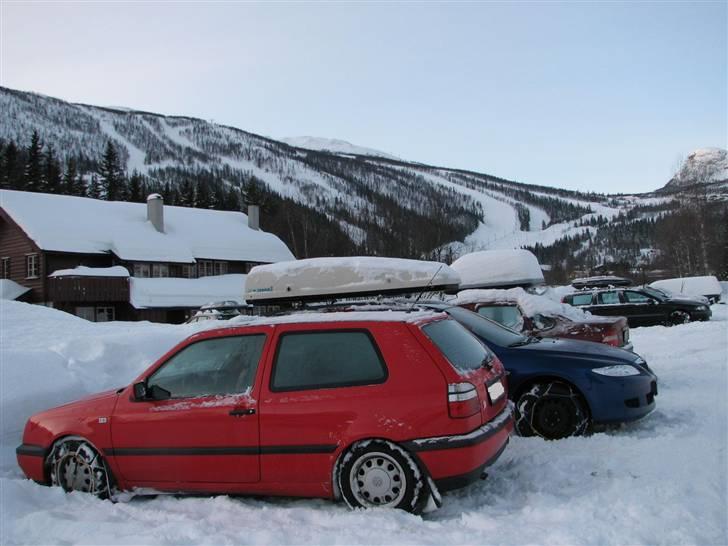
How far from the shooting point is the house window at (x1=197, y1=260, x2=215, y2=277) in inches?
1682

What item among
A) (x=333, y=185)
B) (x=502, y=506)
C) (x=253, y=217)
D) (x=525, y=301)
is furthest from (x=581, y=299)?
(x=333, y=185)

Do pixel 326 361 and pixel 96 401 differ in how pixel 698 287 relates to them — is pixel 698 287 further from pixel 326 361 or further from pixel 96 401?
pixel 96 401

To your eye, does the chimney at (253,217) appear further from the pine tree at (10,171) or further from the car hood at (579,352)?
the car hood at (579,352)

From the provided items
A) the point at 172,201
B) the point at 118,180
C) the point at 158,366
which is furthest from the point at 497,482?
the point at 118,180

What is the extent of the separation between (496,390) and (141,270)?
37827 mm

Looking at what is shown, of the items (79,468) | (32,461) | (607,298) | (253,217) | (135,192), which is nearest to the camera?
(79,468)

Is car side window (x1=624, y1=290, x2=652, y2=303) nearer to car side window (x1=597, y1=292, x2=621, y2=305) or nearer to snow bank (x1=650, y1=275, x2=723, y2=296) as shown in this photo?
car side window (x1=597, y1=292, x2=621, y2=305)

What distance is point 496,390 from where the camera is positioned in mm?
4793

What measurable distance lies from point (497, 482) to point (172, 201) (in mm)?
73516

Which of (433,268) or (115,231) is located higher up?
(115,231)

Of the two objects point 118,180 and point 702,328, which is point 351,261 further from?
point 118,180

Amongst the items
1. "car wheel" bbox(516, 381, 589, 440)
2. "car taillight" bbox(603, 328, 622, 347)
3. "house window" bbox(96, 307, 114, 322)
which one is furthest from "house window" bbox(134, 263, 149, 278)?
"car wheel" bbox(516, 381, 589, 440)

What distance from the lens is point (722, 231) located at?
53281 millimetres

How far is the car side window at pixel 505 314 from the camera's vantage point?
876 cm
